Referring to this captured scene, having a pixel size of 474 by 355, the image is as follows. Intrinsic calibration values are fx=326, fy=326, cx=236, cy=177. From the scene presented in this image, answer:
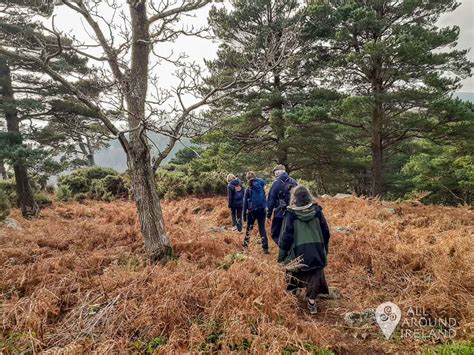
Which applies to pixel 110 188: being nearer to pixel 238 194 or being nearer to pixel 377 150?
pixel 238 194

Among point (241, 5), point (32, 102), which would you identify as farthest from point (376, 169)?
point (32, 102)

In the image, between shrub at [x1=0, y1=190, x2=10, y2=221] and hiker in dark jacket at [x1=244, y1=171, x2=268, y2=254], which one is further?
shrub at [x1=0, y1=190, x2=10, y2=221]

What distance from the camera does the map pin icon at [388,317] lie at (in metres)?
4.19

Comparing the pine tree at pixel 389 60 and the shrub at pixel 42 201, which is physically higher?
the pine tree at pixel 389 60

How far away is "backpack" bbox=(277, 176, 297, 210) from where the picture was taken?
253 inches

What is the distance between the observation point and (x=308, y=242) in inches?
189

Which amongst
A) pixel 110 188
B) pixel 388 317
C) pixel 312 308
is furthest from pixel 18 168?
pixel 388 317

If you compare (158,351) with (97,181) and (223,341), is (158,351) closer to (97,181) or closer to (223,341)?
(223,341)

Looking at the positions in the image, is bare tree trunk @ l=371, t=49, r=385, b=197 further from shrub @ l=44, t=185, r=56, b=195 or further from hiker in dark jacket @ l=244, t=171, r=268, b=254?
shrub @ l=44, t=185, r=56, b=195

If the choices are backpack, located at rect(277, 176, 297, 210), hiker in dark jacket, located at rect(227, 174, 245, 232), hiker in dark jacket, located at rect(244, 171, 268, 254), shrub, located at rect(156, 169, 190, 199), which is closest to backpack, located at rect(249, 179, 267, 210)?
hiker in dark jacket, located at rect(244, 171, 268, 254)

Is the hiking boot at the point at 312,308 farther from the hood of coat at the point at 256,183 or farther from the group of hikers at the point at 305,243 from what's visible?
the hood of coat at the point at 256,183

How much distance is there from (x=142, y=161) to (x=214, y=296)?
298cm

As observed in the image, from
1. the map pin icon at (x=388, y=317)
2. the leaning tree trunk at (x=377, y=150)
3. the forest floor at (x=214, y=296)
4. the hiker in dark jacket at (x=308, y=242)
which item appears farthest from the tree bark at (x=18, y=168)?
the leaning tree trunk at (x=377, y=150)

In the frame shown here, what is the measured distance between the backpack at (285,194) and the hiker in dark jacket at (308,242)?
1332 mm
